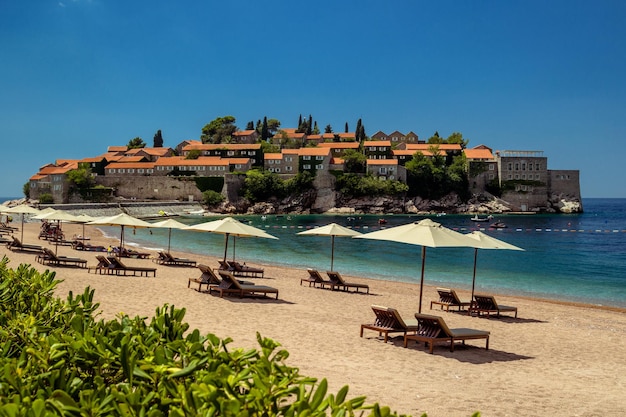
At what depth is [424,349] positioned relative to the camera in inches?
383

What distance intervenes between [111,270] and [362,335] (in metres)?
11.7

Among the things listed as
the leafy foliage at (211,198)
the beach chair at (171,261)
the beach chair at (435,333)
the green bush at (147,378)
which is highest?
the leafy foliage at (211,198)

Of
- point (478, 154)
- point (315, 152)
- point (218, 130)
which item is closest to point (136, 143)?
point (218, 130)

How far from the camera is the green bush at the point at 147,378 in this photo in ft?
6.66

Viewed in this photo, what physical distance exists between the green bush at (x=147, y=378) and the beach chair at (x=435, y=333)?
23.7ft

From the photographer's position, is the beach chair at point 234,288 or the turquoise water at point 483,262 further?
the turquoise water at point 483,262

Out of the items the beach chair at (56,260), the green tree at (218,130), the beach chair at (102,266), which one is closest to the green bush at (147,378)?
the beach chair at (102,266)

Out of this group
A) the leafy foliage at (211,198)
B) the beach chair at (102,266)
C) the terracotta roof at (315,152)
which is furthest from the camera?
the terracotta roof at (315,152)

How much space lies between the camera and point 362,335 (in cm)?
1041

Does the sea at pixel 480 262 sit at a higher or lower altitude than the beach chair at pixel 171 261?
lower

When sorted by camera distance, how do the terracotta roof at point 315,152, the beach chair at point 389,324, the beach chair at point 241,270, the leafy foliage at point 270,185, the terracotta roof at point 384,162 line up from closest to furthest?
the beach chair at point 389,324 < the beach chair at point 241,270 < the leafy foliage at point 270,185 < the terracotta roof at point 315,152 < the terracotta roof at point 384,162

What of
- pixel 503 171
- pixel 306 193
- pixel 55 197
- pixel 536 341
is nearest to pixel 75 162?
pixel 55 197

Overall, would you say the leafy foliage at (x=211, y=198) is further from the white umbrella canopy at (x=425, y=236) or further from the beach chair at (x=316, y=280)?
the white umbrella canopy at (x=425, y=236)

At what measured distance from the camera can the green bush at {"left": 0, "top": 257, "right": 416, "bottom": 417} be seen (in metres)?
2.03
